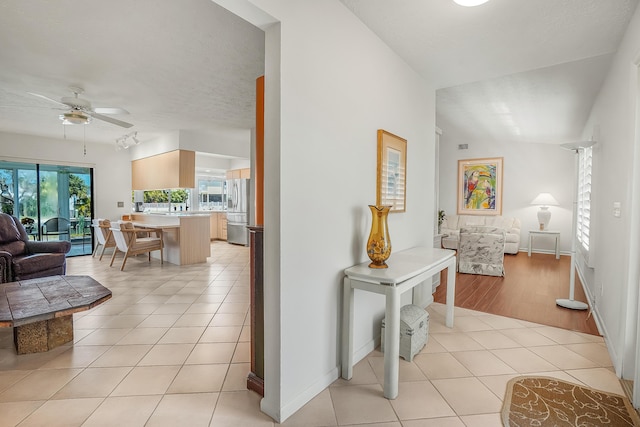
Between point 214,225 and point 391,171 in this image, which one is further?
point 214,225

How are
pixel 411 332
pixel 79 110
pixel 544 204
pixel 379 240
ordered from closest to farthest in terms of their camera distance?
pixel 379 240, pixel 411 332, pixel 79 110, pixel 544 204

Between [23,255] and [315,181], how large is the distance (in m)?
4.56

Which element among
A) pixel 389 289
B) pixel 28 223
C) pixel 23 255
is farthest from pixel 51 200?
pixel 389 289

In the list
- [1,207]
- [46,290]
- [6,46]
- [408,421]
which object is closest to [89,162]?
[1,207]

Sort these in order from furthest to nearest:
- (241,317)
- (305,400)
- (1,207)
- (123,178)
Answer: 1. (123,178)
2. (1,207)
3. (241,317)
4. (305,400)

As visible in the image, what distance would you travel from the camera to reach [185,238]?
5664mm

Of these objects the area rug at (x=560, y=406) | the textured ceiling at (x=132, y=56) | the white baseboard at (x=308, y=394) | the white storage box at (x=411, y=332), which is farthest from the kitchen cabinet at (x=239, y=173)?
the area rug at (x=560, y=406)

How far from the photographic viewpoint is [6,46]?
263 cm

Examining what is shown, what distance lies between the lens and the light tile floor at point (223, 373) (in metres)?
1.72

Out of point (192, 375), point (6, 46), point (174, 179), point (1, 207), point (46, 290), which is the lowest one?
point (192, 375)

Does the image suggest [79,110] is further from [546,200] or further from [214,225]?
[546,200]

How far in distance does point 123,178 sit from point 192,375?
21.6ft

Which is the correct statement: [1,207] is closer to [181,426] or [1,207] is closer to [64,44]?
[64,44]

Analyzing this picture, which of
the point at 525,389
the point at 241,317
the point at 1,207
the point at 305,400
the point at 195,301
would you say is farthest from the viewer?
Answer: the point at 1,207
